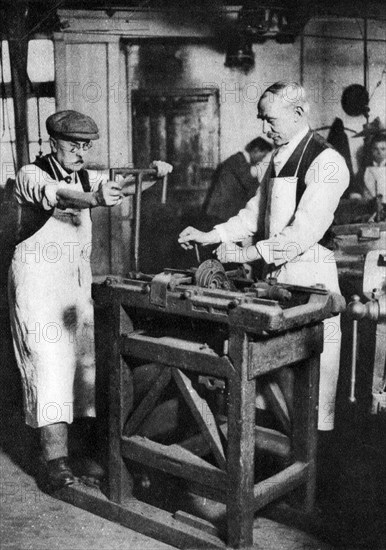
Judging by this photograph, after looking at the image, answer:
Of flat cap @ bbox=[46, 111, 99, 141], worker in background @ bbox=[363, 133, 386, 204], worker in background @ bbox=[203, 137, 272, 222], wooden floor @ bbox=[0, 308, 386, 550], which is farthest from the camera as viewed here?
worker in background @ bbox=[203, 137, 272, 222]

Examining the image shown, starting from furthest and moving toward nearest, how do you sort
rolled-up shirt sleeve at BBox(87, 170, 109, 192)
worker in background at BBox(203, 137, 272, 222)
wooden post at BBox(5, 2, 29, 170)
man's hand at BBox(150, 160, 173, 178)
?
worker in background at BBox(203, 137, 272, 222), wooden post at BBox(5, 2, 29, 170), rolled-up shirt sleeve at BBox(87, 170, 109, 192), man's hand at BBox(150, 160, 173, 178)

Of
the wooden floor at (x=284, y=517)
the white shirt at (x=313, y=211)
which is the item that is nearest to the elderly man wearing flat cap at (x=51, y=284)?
the wooden floor at (x=284, y=517)

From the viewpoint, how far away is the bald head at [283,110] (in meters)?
3.31

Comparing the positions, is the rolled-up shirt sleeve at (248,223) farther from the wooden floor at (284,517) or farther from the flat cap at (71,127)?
the wooden floor at (284,517)

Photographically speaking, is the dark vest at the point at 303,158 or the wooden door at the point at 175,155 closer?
the dark vest at the point at 303,158

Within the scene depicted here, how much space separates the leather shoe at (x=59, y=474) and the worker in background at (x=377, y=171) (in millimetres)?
5677

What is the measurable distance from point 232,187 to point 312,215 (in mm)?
5239

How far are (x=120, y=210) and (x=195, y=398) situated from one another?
548cm

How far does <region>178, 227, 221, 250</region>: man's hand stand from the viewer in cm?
343

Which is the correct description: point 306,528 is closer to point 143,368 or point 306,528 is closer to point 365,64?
point 143,368

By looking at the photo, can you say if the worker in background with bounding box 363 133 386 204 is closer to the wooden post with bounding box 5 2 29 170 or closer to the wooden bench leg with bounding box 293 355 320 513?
the wooden post with bounding box 5 2 29 170

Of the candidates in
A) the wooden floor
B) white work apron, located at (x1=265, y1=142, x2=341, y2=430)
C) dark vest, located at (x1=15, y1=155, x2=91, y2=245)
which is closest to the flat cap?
dark vest, located at (x1=15, y1=155, x2=91, y2=245)

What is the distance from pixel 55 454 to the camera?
3590 millimetres

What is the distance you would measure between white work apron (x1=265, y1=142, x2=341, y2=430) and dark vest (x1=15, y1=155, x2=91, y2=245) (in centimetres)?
108
